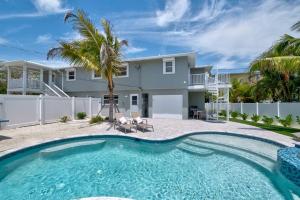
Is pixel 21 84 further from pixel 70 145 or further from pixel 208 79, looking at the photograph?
pixel 208 79

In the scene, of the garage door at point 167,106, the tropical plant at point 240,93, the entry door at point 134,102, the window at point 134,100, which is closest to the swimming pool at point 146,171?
the garage door at point 167,106

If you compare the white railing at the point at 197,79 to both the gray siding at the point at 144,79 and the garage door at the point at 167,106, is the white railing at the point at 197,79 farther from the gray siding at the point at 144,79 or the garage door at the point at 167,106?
the garage door at the point at 167,106

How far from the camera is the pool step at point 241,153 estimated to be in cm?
621

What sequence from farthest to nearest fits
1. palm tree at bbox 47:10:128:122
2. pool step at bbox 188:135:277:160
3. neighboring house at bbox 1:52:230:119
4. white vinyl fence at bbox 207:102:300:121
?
1. neighboring house at bbox 1:52:230:119
2. white vinyl fence at bbox 207:102:300:121
3. palm tree at bbox 47:10:128:122
4. pool step at bbox 188:135:277:160

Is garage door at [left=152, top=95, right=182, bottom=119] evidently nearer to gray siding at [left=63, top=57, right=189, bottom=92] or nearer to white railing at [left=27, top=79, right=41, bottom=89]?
gray siding at [left=63, top=57, right=189, bottom=92]

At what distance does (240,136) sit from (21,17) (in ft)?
63.1

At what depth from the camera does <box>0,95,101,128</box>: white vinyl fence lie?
1065 centimetres

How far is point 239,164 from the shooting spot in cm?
633

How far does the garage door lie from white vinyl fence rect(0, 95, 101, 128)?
278 inches

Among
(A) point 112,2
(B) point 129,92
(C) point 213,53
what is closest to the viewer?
(A) point 112,2

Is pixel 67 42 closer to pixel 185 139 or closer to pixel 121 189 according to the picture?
pixel 185 139

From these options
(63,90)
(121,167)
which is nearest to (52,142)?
(121,167)

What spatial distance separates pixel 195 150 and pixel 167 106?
976 centimetres

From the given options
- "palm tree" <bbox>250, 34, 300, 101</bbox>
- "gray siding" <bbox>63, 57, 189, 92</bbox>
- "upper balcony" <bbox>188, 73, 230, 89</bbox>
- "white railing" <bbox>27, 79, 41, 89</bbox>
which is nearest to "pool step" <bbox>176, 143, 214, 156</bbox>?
"palm tree" <bbox>250, 34, 300, 101</bbox>
